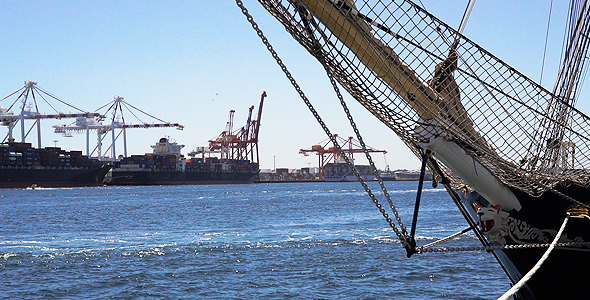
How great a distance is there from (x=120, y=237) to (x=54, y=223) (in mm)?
8596

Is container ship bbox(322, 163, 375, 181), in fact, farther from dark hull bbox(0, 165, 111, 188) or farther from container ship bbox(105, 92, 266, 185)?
dark hull bbox(0, 165, 111, 188)

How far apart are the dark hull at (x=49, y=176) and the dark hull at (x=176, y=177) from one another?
25.2 ft

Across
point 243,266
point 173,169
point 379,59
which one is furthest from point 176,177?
point 379,59

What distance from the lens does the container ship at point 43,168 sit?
77.7 metres

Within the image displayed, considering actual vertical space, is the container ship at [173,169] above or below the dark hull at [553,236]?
above

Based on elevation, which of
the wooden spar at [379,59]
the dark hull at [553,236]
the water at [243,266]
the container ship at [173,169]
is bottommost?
the water at [243,266]

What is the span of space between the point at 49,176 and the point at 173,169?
28084mm

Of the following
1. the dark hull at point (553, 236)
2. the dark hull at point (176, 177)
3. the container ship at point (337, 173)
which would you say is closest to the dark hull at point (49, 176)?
the dark hull at point (176, 177)

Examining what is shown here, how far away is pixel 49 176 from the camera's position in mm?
81875

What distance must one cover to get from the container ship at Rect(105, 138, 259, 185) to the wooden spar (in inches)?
3886

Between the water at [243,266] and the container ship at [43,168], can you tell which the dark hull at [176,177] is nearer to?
the container ship at [43,168]

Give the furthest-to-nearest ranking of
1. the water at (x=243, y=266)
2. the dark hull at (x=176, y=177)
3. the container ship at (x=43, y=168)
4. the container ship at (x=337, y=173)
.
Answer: the container ship at (x=337, y=173)
the dark hull at (x=176, y=177)
the container ship at (x=43, y=168)
the water at (x=243, y=266)

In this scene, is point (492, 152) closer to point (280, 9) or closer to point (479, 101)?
point (479, 101)

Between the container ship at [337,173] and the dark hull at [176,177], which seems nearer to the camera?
the dark hull at [176,177]
